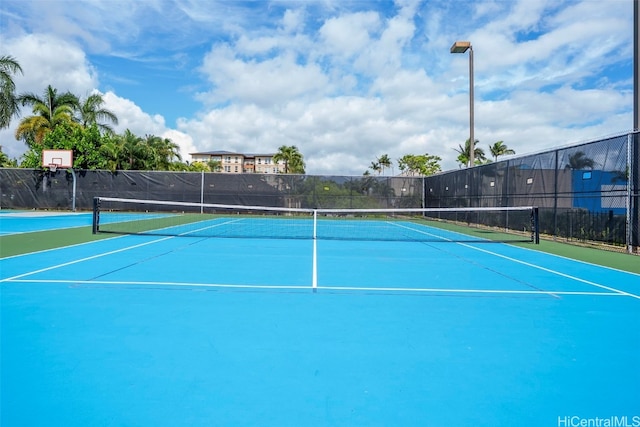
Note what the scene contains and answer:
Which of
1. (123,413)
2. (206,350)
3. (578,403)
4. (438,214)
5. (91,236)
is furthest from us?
(438,214)

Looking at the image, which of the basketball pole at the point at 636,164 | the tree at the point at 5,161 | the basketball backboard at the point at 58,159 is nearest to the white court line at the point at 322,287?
the basketball pole at the point at 636,164

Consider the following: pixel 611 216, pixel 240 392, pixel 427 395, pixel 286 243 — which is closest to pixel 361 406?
pixel 427 395

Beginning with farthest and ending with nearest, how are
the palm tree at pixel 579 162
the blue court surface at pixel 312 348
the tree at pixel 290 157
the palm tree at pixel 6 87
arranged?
the tree at pixel 290 157 < the palm tree at pixel 6 87 < the palm tree at pixel 579 162 < the blue court surface at pixel 312 348

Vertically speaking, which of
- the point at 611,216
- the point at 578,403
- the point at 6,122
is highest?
the point at 6,122

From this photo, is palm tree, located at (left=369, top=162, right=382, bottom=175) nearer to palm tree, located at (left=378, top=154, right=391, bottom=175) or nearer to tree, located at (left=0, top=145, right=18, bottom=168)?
palm tree, located at (left=378, top=154, right=391, bottom=175)

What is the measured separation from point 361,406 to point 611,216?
12.4m

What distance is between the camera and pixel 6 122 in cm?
3020

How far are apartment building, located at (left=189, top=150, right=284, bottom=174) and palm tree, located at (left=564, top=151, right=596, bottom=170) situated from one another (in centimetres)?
11856

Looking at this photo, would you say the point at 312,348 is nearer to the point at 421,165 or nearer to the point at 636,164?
the point at 636,164

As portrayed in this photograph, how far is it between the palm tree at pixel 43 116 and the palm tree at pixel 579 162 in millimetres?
36302

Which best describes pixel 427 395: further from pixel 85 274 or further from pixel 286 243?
pixel 286 243

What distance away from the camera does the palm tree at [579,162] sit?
13.2 meters

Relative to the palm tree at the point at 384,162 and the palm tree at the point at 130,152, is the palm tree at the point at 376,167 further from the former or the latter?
the palm tree at the point at 130,152

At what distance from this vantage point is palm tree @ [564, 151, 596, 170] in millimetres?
13209
